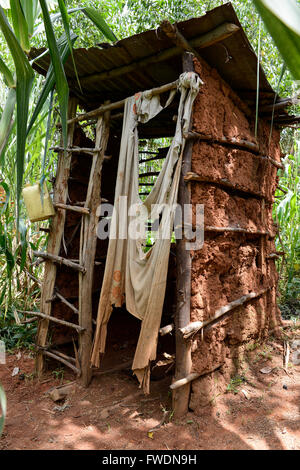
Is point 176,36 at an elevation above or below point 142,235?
above

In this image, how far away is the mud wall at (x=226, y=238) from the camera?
2.83m

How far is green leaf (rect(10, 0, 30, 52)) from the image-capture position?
65 cm

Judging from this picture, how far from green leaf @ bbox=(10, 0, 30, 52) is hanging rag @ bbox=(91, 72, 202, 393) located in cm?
198

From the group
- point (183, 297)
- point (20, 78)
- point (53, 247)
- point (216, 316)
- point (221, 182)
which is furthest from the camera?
point (53, 247)

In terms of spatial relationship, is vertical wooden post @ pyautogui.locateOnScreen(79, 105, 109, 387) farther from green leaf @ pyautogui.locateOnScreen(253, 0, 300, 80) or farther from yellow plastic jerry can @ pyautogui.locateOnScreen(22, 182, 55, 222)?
green leaf @ pyautogui.locateOnScreen(253, 0, 300, 80)

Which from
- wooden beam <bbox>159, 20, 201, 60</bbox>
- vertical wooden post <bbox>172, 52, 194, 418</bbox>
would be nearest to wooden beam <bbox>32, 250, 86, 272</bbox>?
vertical wooden post <bbox>172, 52, 194, 418</bbox>

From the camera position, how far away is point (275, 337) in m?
4.06

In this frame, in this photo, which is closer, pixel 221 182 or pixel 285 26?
pixel 285 26

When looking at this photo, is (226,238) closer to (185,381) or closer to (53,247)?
(185,381)

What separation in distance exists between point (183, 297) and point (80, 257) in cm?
116

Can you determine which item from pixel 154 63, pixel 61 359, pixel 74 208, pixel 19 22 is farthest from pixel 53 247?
pixel 19 22

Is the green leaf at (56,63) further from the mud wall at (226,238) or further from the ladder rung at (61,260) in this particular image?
the ladder rung at (61,260)

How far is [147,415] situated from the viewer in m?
2.76
